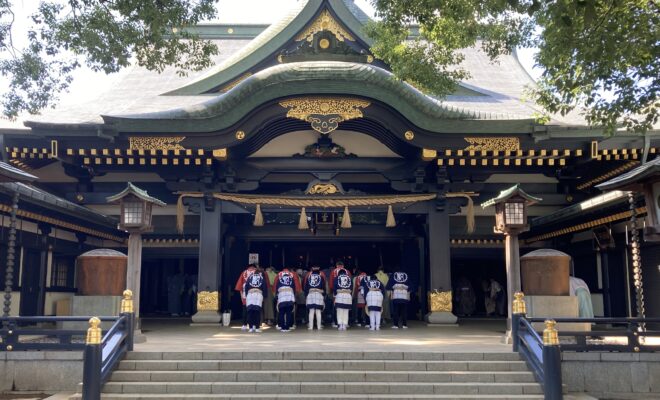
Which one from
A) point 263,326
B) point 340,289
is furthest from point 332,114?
point 263,326

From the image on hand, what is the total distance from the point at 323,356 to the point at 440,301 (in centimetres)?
576

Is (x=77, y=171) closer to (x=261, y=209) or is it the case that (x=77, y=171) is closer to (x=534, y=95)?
(x=261, y=209)

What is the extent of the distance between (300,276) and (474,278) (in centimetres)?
627

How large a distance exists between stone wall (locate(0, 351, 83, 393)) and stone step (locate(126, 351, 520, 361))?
815 millimetres

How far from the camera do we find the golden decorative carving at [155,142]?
13461 mm

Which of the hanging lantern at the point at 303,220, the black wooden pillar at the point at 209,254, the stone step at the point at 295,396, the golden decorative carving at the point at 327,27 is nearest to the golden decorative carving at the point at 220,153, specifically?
the black wooden pillar at the point at 209,254

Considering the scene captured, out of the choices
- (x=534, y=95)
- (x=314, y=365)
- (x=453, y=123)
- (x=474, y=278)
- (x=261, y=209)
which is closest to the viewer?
(x=314, y=365)

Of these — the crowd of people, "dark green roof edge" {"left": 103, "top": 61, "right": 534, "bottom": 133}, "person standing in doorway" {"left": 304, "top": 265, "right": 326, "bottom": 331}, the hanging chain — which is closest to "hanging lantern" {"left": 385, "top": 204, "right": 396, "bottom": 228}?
the crowd of people

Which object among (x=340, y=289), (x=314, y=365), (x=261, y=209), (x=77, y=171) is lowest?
(x=314, y=365)

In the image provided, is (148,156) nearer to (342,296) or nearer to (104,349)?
(342,296)

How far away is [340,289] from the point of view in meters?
13.5

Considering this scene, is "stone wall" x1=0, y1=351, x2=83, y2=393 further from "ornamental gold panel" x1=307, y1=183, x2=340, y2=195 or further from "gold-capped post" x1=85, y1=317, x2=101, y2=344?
"ornamental gold panel" x1=307, y1=183, x2=340, y2=195

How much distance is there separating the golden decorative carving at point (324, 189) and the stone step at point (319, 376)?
654 centimetres

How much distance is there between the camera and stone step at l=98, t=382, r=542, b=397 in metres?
8.28
